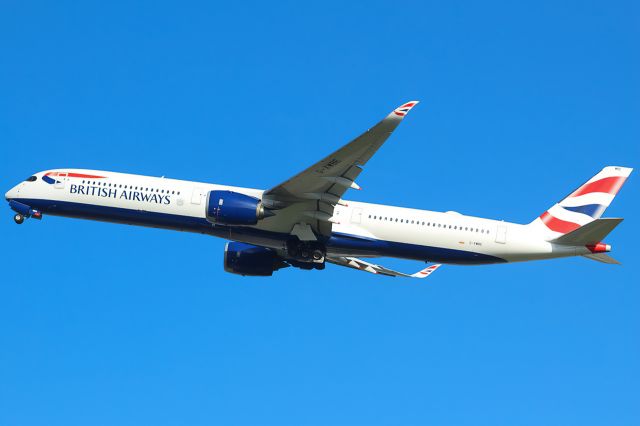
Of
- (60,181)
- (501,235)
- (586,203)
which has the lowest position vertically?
(501,235)

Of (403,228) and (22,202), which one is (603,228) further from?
(22,202)

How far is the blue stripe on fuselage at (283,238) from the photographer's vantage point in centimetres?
4228

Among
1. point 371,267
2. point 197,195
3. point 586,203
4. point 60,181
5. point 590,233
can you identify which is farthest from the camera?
point 371,267

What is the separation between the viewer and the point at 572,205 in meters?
43.8

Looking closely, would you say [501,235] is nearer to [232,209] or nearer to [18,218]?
[232,209]

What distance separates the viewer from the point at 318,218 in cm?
4169

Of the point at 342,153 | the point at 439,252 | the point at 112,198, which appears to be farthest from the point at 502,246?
the point at 112,198

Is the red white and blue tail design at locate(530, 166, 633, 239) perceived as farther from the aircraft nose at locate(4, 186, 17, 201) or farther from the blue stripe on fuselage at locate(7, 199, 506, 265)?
the aircraft nose at locate(4, 186, 17, 201)

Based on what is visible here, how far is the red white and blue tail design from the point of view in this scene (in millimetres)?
43156

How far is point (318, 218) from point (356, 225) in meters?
2.14

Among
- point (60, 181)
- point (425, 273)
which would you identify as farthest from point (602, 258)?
point (60, 181)

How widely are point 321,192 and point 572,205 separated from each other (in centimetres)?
1262

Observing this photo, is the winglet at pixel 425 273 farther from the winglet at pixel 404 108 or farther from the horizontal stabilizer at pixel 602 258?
the winglet at pixel 404 108

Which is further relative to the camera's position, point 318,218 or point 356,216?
point 356,216
